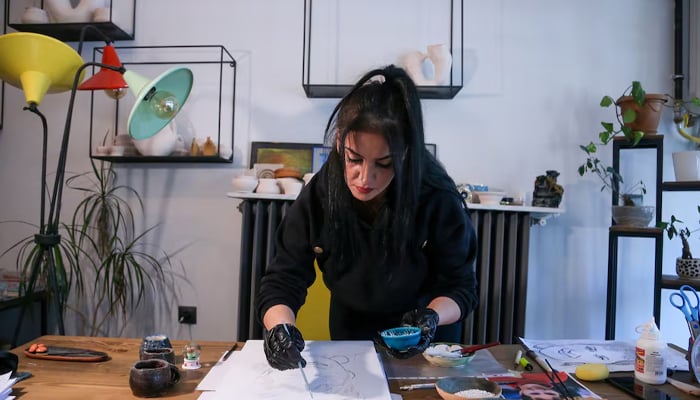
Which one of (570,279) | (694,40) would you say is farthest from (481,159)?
(694,40)

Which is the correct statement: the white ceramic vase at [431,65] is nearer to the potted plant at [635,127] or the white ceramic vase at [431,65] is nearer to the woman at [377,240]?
the potted plant at [635,127]

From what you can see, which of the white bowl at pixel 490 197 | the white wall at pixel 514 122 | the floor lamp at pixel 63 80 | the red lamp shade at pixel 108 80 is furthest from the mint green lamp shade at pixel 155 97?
the white bowl at pixel 490 197

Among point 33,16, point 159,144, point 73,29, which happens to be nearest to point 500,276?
point 159,144

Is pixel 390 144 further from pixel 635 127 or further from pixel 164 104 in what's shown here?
pixel 635 127

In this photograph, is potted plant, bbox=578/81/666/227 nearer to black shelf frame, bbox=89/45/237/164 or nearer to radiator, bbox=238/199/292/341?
radiator, bbox=238/199/292/341

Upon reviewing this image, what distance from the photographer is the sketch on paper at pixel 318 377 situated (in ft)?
2.34

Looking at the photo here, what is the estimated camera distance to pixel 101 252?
2125 mm

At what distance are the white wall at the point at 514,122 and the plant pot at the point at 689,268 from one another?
1.01 ft

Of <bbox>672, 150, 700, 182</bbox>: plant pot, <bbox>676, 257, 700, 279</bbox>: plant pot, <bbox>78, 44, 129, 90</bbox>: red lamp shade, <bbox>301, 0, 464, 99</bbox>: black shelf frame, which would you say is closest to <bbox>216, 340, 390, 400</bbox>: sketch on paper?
<bbox>78, 44, 129, 90</bbox>: red lamp shade

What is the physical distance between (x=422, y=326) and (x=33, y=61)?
4.09ft

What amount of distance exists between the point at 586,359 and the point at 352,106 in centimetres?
76

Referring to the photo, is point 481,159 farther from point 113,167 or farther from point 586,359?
point 113,167

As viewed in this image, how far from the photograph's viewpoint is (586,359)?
95 cm

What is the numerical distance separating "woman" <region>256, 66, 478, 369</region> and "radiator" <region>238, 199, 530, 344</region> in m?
0.82
